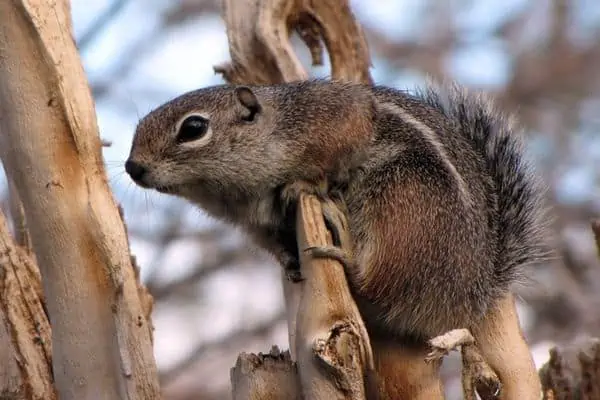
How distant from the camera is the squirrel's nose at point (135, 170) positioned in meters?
3.29

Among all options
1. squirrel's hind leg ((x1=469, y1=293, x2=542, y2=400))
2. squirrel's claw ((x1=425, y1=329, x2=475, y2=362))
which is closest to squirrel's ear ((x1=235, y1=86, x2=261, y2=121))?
squirrel's hind leg ((x1=469, y1=293, x2=542, y2=400))

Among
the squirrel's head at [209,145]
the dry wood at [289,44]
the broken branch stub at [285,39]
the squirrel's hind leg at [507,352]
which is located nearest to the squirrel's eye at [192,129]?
the squirrel's head at [209,145]

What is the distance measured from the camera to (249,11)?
4289 mm

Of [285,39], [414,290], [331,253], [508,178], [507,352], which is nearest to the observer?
[331,253]

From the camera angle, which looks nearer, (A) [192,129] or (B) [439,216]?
(B) [439,216]

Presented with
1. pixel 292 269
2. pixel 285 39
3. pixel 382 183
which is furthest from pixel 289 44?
pixel 292 269

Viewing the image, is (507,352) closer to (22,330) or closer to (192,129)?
(192,129)

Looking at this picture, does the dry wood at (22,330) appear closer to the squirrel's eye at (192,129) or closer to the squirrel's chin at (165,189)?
the squirrel's chin at (165,189)

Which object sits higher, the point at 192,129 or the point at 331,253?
the point at 192,129

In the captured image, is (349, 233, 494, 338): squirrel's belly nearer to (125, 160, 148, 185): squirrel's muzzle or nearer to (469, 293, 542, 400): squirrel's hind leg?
(469, 293, 542, 400): squirrel's hind leg

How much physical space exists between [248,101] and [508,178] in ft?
3.26

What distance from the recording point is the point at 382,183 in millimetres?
3396

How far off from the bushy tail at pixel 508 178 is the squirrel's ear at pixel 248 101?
700 mm

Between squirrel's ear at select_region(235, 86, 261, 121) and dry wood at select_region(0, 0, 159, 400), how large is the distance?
2.35 ft
